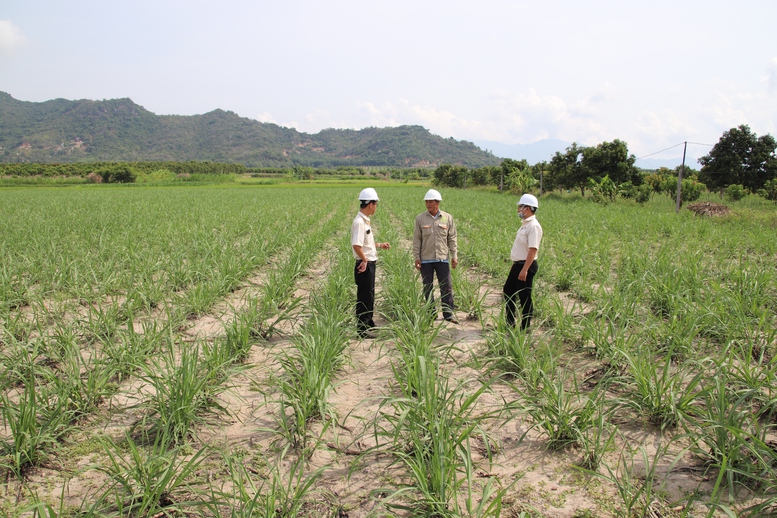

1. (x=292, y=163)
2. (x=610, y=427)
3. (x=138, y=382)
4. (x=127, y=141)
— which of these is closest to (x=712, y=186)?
(x=610, y=427)

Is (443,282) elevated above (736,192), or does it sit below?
below

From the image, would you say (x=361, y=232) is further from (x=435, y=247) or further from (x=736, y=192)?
(x=736, y=192)

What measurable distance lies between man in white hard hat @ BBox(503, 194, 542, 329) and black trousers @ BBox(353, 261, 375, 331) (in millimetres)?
1348

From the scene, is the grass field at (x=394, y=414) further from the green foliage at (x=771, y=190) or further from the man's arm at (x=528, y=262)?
the green foliage at (x=771, y=190)

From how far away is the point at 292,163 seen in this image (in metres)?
140

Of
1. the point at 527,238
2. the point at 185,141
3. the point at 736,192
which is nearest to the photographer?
the point at 527,238

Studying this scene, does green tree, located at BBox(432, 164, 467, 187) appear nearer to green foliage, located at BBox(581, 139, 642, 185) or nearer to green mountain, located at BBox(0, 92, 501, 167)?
green foliage, located at BBox(581, 139, 642, 185)

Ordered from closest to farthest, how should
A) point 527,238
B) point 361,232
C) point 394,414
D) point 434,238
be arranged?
1. point 394,414
2. point 527,238
3. point 361,232
4. point 434,238

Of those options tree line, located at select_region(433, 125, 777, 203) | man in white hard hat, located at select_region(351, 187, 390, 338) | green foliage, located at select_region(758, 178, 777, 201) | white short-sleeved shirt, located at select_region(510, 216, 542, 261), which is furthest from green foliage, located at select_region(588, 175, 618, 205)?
man in white hard hat, located at select_region(351, 187, 390, 338)

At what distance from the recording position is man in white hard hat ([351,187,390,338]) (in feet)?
13.8

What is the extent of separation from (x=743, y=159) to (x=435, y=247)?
922 inches

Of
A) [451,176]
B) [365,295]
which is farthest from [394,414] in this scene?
[451,176]

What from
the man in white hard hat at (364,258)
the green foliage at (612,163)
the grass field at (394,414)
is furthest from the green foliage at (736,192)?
the man in white hard hat at (364,258)

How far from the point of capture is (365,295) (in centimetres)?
437
